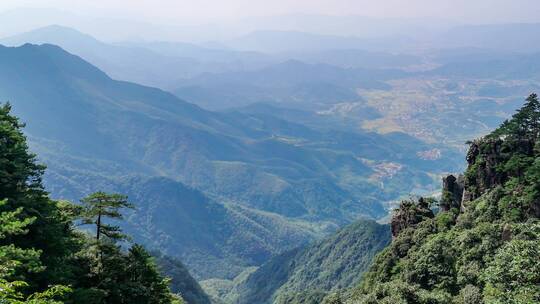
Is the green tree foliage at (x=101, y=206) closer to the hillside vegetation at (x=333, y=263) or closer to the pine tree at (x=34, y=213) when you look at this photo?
the pine tree at (x=34, y=213)

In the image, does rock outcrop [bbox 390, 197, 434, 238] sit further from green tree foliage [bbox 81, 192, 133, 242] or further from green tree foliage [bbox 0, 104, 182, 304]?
green tree foliage [bbox 81, 192, 133, 242]

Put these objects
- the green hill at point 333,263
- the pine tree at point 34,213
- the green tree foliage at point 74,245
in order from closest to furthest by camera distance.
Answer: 1. the pine tree at point 34,213
2. the green tree foliage at point 74,245
3. the green hill at point 333,263

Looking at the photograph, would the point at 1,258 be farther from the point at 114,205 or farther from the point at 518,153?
the point at 518,153

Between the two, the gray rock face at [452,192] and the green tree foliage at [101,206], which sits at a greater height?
the green tree foliage at [101,206]

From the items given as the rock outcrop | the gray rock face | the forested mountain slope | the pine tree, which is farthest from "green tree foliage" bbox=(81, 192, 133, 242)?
the gray rock face

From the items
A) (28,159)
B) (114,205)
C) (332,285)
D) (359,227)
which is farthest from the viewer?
(359,227)

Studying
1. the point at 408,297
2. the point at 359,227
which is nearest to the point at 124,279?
the point at 408,297

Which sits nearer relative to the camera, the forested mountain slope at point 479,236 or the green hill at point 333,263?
the forested mountain slope at point 479,236

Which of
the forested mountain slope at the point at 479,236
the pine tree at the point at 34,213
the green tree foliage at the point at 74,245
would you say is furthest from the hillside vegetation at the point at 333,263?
the pine tree at the point at 34,213
